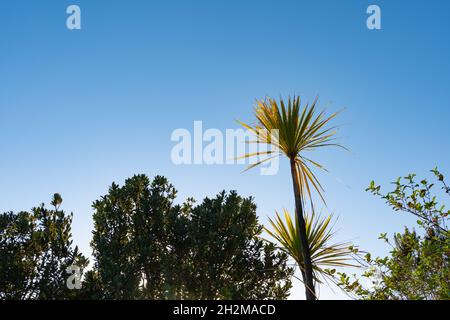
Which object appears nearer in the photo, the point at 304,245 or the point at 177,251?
the point at 304,245

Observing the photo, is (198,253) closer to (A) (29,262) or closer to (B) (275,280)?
(B) (275,280)

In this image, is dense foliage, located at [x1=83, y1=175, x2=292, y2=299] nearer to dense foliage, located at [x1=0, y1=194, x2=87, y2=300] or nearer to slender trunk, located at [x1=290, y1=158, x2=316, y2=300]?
dense foliage, located at [x1=0, y1=194, x2=87, y2=300]

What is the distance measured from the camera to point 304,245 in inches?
177

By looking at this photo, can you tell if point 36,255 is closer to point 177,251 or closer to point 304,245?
point 177,251

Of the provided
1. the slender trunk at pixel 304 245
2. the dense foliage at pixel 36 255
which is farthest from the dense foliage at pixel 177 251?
the slender trunk at pixel 304 245

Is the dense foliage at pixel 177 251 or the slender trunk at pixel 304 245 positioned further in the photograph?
the dense foliage at pixel 177 251

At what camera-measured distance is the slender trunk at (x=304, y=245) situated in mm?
4289

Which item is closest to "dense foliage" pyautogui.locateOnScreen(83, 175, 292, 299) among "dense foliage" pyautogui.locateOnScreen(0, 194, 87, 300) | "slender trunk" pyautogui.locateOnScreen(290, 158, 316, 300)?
"dense foliage" pyautogui.locateOnScreen(0, 194, 87, 300)

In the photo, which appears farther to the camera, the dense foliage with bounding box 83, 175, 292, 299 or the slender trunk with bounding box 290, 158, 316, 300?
the dense foliage with bounding box 83, 175, 292, 299

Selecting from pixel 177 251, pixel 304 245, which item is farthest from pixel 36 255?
pixel 304 245

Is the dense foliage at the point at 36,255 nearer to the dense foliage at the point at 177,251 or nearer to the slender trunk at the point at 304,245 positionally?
the dense foliage at the point at 177,251

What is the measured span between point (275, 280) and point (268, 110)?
9774 mm

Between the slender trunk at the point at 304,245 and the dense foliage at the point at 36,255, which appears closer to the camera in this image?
the slender trunk at the point at 304,245

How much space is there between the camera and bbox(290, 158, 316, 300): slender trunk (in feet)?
14.1
